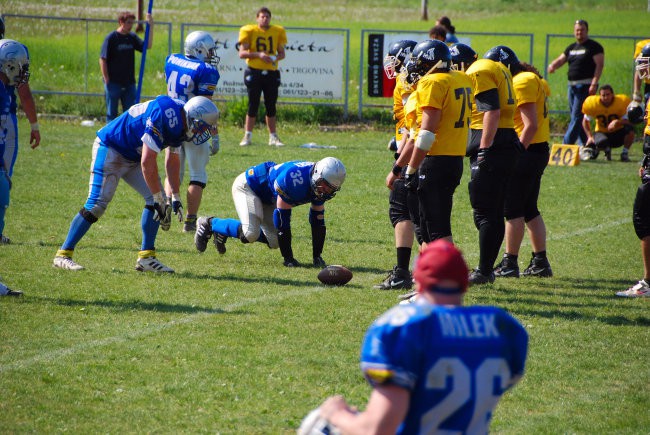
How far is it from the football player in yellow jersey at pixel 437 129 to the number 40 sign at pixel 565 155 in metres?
8.62

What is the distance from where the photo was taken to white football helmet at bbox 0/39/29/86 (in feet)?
24.0

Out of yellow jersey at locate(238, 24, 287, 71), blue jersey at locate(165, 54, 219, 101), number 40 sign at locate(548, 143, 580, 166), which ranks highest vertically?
yellow jersey at locate(238, 24, 287, 71)

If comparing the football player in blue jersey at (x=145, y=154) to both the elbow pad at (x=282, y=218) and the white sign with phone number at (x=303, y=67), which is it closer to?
the elbow pad at (x=282, y=218)

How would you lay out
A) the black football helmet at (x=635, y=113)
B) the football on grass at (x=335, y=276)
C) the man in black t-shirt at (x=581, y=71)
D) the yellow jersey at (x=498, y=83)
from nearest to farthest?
the yellow jersey at (x=498, y=83), the football on grass at (x=335, y=276), the black football helmet at (x=635, y=113), the man in black t-shirt at (x=581, y=71)

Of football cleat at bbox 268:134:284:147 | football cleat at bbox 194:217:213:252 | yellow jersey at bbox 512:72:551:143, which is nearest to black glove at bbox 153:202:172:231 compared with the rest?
football cleat at bbox 194:217:213:252

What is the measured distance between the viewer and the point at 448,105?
22.7 feet

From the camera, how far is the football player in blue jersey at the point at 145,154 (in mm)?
7566

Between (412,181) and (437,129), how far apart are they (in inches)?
18.1

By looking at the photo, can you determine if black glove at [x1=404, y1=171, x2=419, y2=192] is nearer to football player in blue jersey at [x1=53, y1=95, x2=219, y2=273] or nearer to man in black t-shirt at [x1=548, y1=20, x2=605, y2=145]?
football player in blue jersey at [x1=53, y1=95, x2=219, y2=273]

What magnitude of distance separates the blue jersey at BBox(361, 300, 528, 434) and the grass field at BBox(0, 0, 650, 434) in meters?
1.80

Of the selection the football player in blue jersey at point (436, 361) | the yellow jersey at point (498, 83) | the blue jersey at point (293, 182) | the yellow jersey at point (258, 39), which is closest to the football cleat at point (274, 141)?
the yellow jersey at point (258, 39)

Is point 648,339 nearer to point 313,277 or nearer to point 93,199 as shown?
point 313,277

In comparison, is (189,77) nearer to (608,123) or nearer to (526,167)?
(526,167)

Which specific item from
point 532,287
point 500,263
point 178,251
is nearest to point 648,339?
point 532,287
